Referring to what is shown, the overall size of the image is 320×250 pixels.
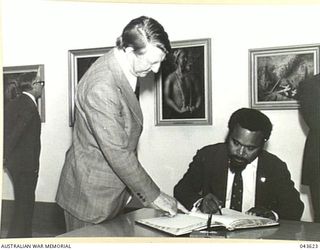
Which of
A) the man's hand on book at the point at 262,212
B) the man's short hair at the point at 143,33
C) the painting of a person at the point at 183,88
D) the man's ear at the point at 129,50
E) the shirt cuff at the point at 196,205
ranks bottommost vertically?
the man's hand on book at the point at 262,212

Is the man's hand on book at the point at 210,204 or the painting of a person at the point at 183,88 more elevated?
the painting of a person at the point at 183,88

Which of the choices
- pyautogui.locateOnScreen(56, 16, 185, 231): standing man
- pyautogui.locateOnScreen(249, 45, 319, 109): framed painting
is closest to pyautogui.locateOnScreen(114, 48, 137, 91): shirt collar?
pyautogui.locateOnScreen(56, 16, 185, 231): standing man

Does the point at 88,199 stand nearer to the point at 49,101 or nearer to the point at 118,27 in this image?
the point at 49,101

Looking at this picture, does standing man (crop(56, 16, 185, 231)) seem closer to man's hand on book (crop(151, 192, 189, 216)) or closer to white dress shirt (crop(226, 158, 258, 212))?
man's hand on book (crop(151, 192, 189, 216))

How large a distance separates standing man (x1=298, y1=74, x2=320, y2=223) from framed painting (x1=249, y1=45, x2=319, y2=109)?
21 mm

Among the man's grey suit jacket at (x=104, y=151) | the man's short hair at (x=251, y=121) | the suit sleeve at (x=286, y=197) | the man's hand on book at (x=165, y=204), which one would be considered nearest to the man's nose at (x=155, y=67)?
the man's grey suit jacket at (x=104, y=151)

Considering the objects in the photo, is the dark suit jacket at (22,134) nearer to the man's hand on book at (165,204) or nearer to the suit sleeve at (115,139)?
the suit sleeve at (115,139)

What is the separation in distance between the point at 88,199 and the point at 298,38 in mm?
774

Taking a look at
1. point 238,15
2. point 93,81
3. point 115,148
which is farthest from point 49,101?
point 238,15

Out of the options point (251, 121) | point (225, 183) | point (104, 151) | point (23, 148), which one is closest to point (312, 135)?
point (251, 121)

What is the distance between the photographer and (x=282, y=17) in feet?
4.03

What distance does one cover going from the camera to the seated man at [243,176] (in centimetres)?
128

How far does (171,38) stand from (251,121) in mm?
355

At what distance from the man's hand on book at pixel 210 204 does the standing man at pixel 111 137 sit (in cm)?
11
